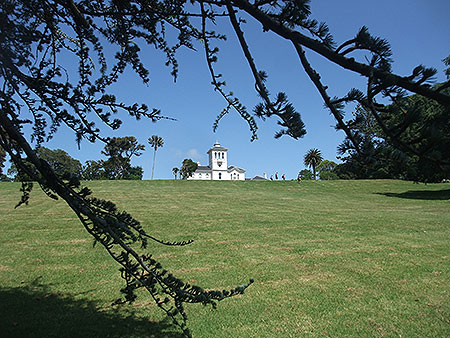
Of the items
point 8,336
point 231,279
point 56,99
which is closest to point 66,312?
point 8,336

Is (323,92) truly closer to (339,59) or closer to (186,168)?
(339,59)

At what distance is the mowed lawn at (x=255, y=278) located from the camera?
4012 millimetres

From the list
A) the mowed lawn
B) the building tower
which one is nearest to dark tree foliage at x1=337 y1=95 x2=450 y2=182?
the mowed lawn

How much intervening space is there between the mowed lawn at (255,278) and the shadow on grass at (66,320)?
0.05ft

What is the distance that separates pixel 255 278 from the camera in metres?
5.80

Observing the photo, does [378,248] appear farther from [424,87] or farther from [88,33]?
[88,33]

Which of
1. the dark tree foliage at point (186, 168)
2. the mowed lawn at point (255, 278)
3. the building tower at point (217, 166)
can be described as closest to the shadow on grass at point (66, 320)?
the mowed lawn at point (255, 278)

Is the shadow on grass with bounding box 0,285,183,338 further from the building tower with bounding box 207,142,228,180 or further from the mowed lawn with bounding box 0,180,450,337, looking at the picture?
the building tower with bounding box 207,142,228,180

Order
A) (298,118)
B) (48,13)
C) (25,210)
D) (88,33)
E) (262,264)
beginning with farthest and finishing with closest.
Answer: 1. (25,210)
2. (262,264)
3. (88,33)
4. (48,13)
5. (298,118)

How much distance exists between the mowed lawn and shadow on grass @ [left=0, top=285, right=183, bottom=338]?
0.05 ft

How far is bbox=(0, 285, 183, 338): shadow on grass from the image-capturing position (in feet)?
12.4

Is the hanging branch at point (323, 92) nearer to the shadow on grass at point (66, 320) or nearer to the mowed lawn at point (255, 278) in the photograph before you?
the mowed lawn at point (255, 278)

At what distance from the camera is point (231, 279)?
5.67 metres

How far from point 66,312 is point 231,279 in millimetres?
2714
